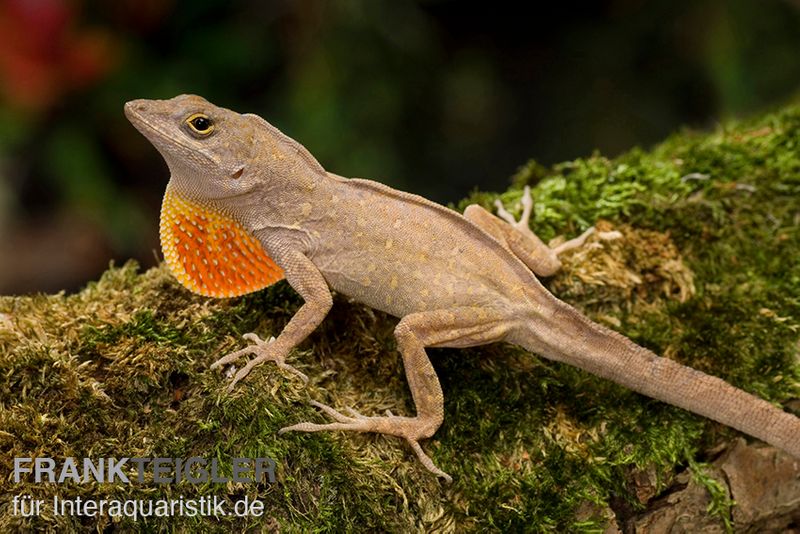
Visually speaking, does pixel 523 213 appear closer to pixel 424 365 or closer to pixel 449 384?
pixel 449 384

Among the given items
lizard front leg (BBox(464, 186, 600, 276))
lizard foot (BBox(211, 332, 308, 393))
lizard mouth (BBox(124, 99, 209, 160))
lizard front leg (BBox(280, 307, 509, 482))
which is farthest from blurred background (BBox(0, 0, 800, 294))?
lizard foot (BBox(211, 332, 308, 393))

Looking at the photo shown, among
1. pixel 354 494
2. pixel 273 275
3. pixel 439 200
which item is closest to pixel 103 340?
pixel 273 275

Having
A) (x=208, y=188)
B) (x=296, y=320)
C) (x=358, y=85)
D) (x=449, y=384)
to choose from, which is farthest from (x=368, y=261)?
(x=358, y=85)

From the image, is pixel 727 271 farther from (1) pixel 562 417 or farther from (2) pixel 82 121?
(2) pixel 82 121

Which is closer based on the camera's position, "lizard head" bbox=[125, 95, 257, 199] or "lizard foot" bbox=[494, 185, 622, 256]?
"lizard head" bbox=[125, 95, 257, 199]

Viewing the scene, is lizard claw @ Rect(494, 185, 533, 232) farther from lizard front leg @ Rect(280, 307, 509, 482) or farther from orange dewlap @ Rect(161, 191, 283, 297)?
orange dewlap @ Rect(161, 191, 283, 297)

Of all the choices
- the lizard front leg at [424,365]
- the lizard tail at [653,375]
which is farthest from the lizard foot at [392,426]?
the lizard tail at [653,375]

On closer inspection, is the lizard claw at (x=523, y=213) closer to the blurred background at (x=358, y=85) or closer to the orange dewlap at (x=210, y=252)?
the orange dewlap at (x=210, y=252)
